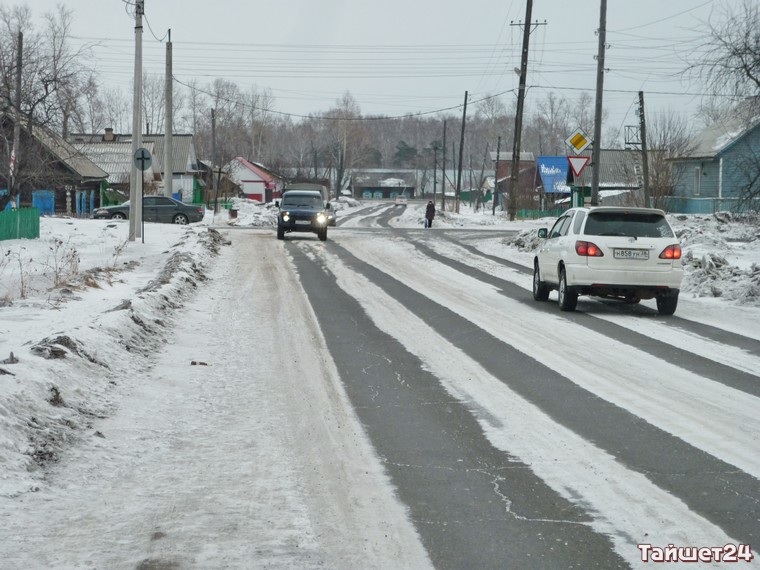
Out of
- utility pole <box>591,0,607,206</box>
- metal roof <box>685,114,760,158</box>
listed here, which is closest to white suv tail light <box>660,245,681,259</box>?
utility pole <box>591,0,607,206</box>

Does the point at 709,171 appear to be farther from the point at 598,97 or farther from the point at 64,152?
the point at 64,152

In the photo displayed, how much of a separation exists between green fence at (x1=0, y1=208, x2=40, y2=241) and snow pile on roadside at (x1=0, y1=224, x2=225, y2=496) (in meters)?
16.5

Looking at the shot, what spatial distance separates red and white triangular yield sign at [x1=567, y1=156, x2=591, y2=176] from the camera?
25.7 meters

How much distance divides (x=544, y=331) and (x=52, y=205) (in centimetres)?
5261

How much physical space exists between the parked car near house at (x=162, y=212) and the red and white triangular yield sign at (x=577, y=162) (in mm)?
26858

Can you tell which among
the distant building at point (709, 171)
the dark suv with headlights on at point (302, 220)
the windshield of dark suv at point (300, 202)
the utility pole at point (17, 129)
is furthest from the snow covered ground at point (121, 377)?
the distant building at point (709, 171)

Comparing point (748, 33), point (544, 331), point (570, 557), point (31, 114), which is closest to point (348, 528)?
point (570, 557)

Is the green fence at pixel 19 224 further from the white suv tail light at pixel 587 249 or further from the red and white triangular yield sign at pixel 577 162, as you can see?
the white suv tail light at pixel 587 249

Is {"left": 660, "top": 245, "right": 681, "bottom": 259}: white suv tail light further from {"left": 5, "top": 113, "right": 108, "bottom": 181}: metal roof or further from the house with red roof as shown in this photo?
the house with red roof

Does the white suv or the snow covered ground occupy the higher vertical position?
the white suv

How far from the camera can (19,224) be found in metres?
31.8

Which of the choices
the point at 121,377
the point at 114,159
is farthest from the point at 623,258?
the point at 114,159

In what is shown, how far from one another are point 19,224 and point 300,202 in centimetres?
961

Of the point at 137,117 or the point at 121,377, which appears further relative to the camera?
the point at 137,117
